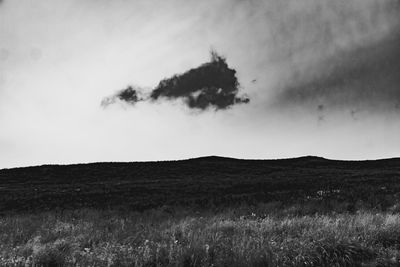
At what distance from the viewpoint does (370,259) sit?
22.4 feet

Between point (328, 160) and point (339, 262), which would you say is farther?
point (328, 160)

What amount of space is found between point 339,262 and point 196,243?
8.62 feet

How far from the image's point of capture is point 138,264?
257 inches

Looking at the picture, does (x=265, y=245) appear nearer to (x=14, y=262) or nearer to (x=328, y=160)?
(x=14, y=262)

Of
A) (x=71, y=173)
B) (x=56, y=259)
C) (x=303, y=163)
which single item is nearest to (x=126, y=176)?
(x=71, y=173)

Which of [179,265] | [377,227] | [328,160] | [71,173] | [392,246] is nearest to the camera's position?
[179,265]

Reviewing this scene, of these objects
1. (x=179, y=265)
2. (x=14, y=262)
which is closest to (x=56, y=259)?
(x=14, y=262)

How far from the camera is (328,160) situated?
62.6 m

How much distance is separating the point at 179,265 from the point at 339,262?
2.83 m

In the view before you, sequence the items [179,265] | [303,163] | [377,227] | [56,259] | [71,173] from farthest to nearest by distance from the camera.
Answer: [303,163] → [71,173] → [377,227] → [56,259] → [179,265]

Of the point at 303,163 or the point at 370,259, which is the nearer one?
the point at 370,259

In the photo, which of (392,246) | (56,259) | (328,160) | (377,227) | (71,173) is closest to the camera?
(56,259)

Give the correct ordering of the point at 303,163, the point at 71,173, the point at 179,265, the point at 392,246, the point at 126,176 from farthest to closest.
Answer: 1. the point at 303,163
2. the point at 71,173
3. the point at 126,176
4. the point at 392,246
5. the point at 179,265

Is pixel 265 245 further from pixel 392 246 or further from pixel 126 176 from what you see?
pixel 126 176
